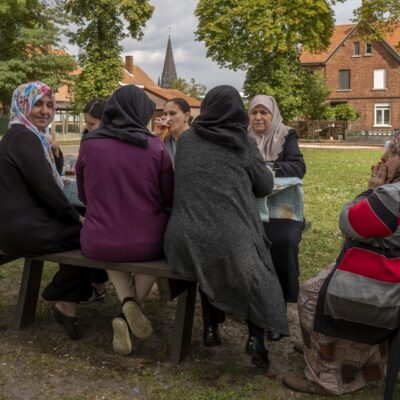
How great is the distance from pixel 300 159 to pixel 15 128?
2.20 metres

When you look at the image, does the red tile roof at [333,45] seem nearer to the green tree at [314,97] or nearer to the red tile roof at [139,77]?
the green tree at [314,97]

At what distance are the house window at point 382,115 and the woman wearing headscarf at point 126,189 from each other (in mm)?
47262

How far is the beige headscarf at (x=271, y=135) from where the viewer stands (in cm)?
445

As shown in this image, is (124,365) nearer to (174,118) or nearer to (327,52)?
(174,118)

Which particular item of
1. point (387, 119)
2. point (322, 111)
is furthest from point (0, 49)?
point (387, 119)

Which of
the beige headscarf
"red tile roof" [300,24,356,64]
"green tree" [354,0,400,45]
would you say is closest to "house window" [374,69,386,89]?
"red tile roof" [300,24,356,64]

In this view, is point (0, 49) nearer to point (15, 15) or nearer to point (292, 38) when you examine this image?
point (15, 15)

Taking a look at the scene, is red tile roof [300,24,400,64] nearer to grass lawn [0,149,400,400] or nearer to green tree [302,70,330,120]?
green tree [302,70,330,120]

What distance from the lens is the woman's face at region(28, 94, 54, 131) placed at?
4062 mm

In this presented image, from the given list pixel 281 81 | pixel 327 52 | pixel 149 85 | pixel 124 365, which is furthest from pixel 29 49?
pixel 149 85

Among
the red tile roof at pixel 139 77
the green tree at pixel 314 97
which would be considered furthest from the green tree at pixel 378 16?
the red tile roof at pixel 139 77

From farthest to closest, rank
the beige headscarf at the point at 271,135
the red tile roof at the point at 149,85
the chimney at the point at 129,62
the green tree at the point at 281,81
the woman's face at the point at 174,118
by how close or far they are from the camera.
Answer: the chimney at the point at 129,62 → the red tile roof at the point at 149,85 → the green tree at the point at 281,81 → the woman's face at the point at 174,118 → the beige headscarf at the point at 271,135

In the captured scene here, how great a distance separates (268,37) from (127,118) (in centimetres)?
3321

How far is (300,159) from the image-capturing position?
4441mm
